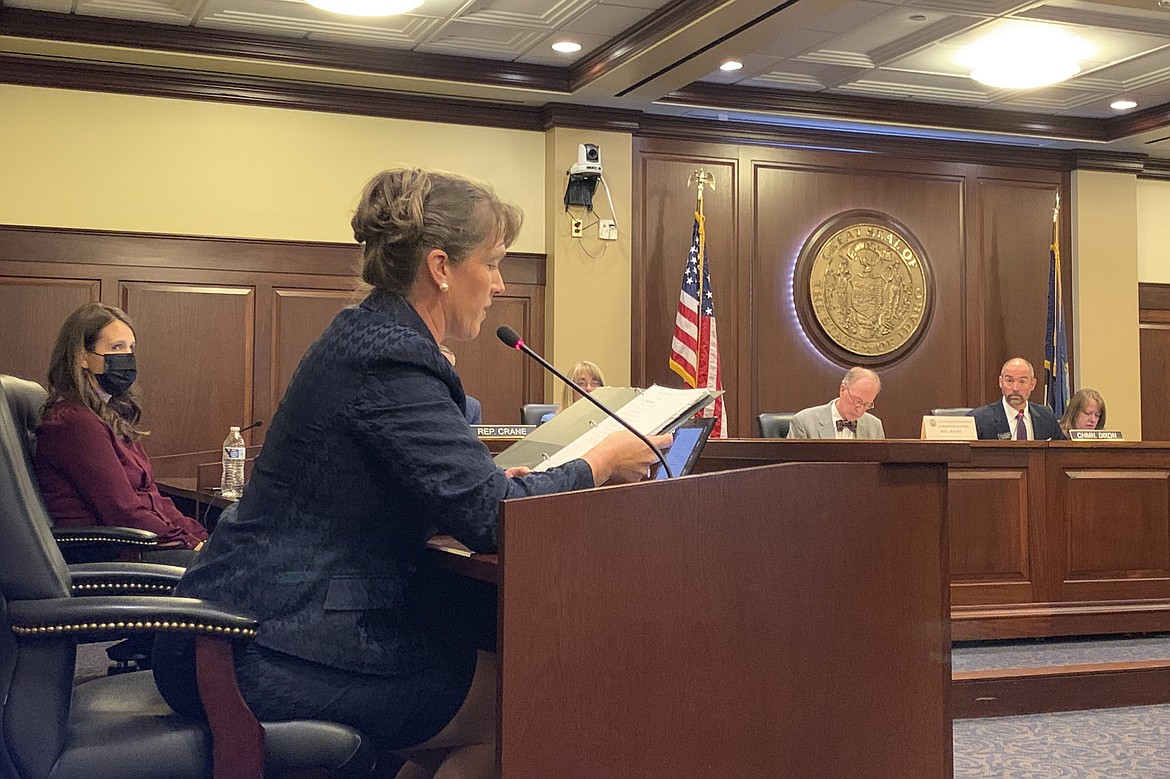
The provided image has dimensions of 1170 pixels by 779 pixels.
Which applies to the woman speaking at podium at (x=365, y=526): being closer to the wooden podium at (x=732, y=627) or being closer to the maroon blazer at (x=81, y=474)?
A: the wooden podium at (x=732, y=627)

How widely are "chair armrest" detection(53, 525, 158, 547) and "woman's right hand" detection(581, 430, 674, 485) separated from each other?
193 centimetres

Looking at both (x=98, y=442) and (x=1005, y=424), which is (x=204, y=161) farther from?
(x=1005, y=424)

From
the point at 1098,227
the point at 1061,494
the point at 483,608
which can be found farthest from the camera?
the point at 1098,227

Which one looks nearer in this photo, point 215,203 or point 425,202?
point 425,202

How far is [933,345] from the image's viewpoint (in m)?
8.93

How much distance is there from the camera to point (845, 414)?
22.7 feet

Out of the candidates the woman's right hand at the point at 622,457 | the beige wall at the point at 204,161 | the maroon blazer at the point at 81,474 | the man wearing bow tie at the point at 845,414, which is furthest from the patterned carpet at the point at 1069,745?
the beige wall at the point at 204,161

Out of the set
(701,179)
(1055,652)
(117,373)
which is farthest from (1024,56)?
(117,373)

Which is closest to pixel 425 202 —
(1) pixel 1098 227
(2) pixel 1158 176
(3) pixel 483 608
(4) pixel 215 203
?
(3) pixel 483 608

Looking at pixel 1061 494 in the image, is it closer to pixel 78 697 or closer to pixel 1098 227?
pixel 1098 227

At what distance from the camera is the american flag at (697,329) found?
7926 mm

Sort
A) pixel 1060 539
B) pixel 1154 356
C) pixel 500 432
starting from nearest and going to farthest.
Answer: pixel 500 432 → pixel 1060 539 → pixel 1154 356

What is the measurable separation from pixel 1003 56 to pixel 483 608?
6.56m

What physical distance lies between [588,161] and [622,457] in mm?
6190
